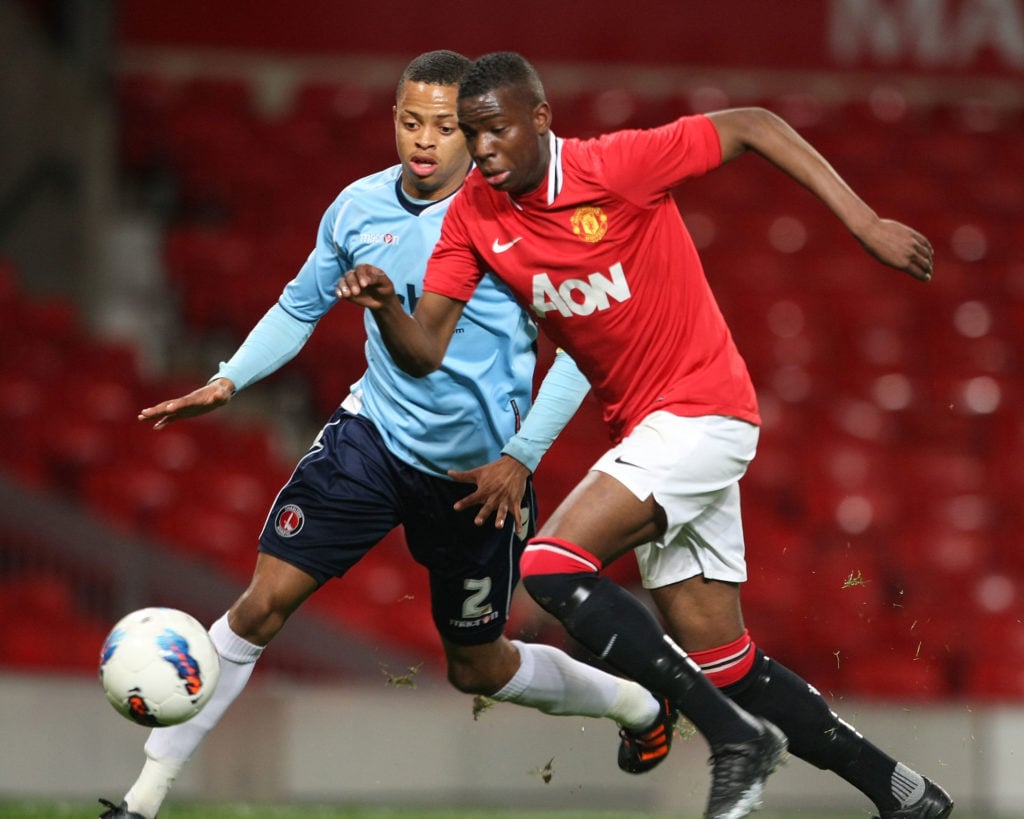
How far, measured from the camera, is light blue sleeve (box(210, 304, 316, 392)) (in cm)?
482

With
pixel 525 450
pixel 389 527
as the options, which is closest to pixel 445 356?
pixel 525 450

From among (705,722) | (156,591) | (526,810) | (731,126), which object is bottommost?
(526,810)

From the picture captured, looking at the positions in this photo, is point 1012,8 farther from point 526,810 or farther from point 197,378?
point 526,810

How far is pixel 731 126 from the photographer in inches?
166

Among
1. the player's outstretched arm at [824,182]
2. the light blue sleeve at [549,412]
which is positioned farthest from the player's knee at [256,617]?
the player's outstretched arm at [824,182]

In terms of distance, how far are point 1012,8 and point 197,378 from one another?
7.56 meters

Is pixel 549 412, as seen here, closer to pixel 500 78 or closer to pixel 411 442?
pixel 411 442

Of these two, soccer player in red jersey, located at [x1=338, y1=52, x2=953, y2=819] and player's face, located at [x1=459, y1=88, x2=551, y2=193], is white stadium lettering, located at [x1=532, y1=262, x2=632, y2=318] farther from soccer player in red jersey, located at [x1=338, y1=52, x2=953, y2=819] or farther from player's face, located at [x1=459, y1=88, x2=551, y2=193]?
player's face, located at [x1=459, y1=88, x2=551, y2=193]

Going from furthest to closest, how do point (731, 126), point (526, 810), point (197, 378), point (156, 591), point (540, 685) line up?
point (197, 378)
point (156, 591)
point (526, 810)
point (540, 685)
point (731, 126)

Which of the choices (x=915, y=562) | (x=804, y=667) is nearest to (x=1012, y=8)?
(x=915, y=562)

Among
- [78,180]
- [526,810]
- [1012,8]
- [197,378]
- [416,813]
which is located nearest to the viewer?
[416,813]

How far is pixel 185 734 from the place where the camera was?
465 cm

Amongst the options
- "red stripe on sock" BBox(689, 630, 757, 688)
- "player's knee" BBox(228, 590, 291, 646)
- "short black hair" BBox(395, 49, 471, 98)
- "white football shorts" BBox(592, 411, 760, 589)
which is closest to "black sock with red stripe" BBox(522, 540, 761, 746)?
"white football shorts" BBox(592, 411, 760, 589)

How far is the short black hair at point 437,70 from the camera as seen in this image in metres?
4.65
